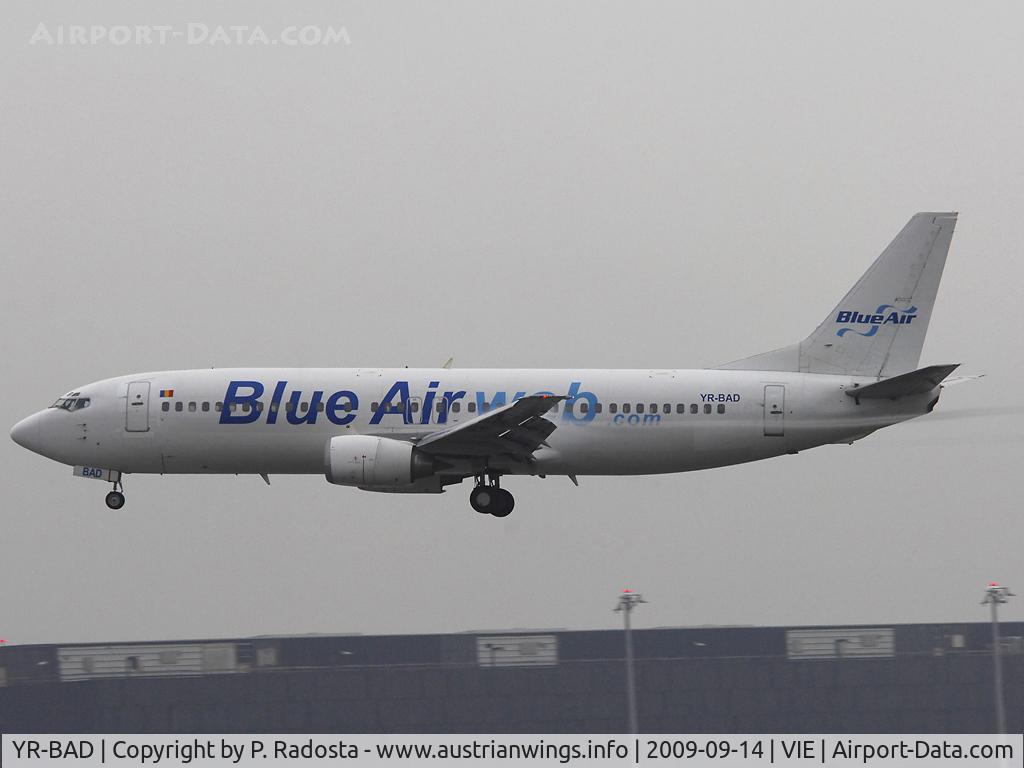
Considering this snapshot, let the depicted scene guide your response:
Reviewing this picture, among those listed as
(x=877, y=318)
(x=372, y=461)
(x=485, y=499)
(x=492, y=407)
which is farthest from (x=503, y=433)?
(x=877, y=318)

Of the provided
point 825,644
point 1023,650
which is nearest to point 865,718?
point 825,644

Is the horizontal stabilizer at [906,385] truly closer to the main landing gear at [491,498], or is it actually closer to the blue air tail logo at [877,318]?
the blue air tail logo at [877,318]

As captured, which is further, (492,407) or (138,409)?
(138,409)

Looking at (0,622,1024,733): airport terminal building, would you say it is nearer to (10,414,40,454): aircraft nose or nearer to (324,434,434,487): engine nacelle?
(10,414,40,454): aircraft nose

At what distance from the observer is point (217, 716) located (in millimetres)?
80250

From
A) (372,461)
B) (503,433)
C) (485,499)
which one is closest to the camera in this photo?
(372,461)

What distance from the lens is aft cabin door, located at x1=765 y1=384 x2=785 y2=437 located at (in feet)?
178

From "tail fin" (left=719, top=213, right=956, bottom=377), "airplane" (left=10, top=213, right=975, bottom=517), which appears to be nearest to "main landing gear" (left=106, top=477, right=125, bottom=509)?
"airplane" (left=10, top=213, right=975, bottom=517)

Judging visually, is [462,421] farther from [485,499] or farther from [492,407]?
[485,499]

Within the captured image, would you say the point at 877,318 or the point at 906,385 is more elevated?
the point at 877,318

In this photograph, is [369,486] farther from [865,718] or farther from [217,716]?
[865,718]

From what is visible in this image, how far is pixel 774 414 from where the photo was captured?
54375 millimetres

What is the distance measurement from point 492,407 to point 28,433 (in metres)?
16.7

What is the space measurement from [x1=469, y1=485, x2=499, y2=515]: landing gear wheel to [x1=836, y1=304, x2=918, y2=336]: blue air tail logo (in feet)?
43.4
